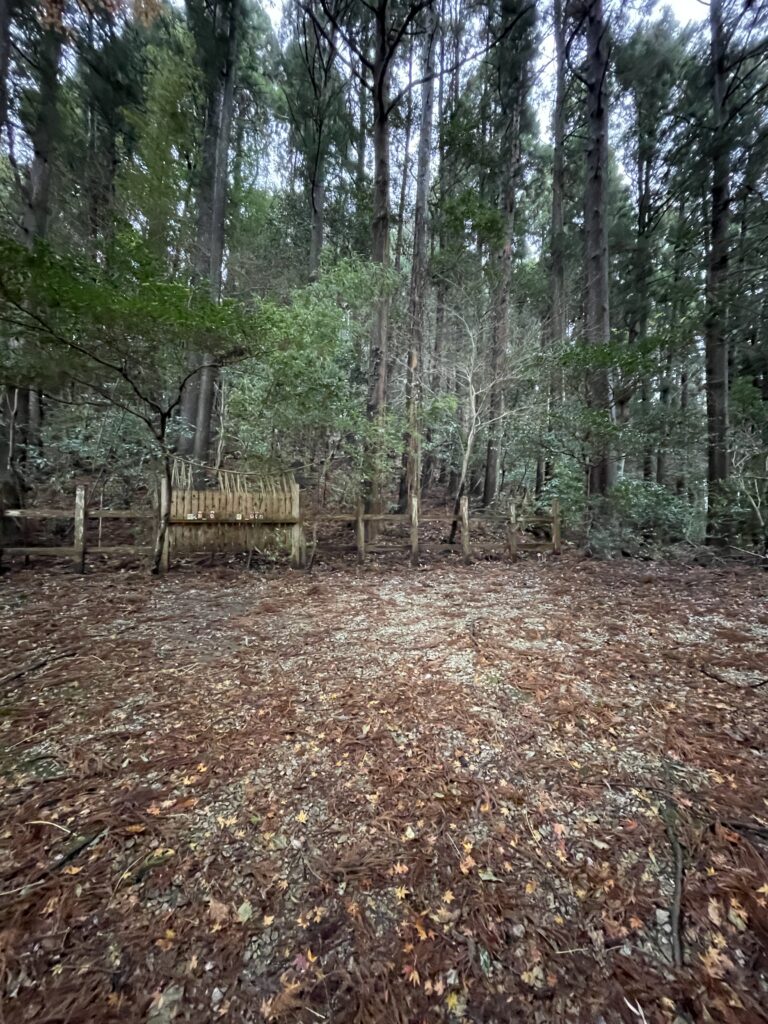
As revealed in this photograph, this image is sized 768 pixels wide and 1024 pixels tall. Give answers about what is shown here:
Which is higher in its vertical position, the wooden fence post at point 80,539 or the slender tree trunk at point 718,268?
A: the slender tree trunk at point 718,268

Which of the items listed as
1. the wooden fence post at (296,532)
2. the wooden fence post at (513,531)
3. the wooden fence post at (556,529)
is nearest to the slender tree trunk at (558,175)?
the wooden fence post at (556,529)

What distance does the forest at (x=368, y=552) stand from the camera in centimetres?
147

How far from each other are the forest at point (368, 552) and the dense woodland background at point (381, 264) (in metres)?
0.09

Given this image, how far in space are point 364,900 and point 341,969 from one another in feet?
0.77

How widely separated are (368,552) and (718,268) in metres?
8.94

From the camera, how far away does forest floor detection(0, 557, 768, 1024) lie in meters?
1.31

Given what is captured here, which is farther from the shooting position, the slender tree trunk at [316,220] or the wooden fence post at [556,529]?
the slender tree trunk at [316,220]

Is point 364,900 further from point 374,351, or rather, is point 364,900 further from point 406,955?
point 374,351

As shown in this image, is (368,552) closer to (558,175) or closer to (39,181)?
(39,181)

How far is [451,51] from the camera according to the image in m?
12.1

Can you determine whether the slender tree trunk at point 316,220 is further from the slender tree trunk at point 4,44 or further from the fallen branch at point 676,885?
the fallen branch at point 676,885

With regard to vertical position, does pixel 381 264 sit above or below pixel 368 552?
above

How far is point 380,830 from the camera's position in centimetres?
190

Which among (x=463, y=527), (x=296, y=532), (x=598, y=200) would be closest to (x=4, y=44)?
(x=296, y=532)
